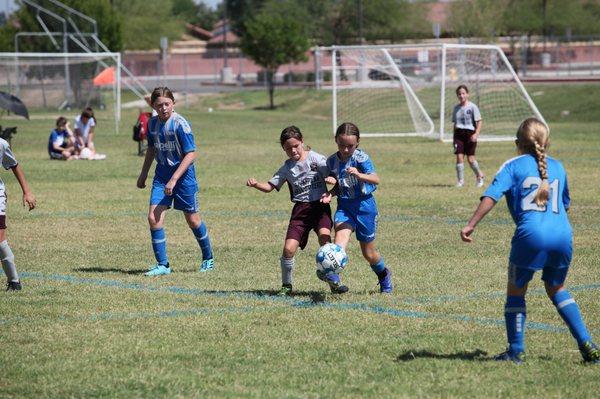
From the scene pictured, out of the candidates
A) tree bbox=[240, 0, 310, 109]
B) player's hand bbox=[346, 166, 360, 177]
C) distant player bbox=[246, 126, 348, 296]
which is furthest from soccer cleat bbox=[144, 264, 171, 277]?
tree bbox=[240, 0, 310, 109]

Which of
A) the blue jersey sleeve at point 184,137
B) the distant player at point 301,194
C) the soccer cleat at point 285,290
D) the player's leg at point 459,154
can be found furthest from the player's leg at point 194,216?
the player's leg at point 459,154

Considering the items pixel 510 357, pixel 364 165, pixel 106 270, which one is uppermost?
pixel 364 165

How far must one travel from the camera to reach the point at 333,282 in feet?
32.2

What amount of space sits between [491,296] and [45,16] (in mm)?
53093

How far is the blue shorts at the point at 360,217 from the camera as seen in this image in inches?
390

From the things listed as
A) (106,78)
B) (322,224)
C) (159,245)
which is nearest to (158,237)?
(159,245)

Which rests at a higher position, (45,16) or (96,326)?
(45,16)

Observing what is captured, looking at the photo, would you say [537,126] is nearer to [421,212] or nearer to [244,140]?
[421,212]

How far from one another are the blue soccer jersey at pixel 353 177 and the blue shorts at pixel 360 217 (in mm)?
71

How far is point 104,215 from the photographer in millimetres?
17078

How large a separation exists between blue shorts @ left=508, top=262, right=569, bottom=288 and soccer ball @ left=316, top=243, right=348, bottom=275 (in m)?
2.28

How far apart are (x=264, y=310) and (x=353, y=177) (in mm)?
1463

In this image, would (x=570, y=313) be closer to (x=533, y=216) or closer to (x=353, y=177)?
(x=533, y=216)

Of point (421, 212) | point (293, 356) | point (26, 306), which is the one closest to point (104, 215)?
point (421, 212)
